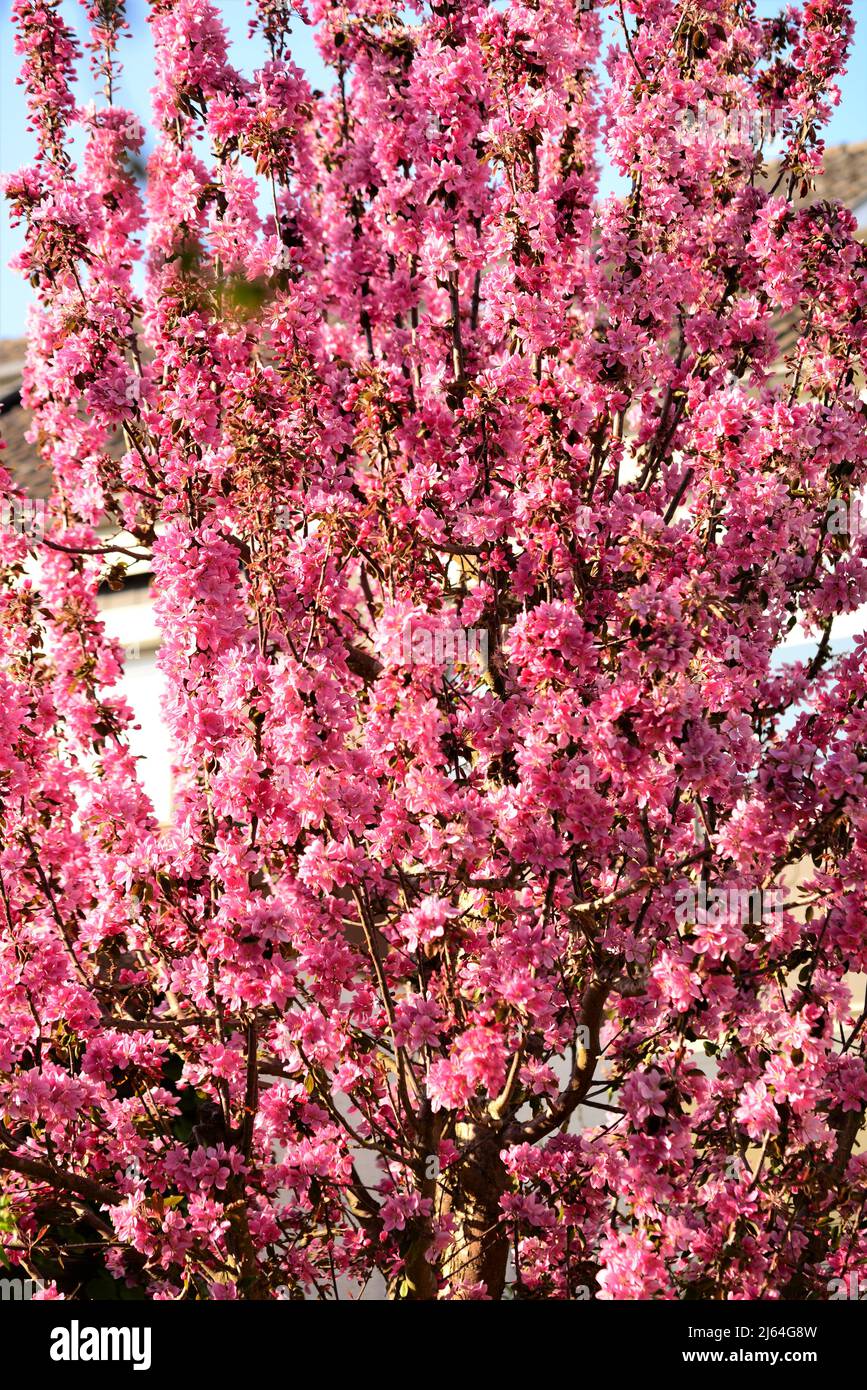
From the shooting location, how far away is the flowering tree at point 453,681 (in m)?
3.61

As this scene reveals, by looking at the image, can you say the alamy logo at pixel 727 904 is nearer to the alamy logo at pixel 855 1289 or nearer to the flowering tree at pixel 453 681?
the flowering tree at pixel 453 681

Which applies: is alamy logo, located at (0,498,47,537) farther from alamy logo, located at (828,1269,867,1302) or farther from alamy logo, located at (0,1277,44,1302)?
alamy logo, located at (828,1269,867,1302)

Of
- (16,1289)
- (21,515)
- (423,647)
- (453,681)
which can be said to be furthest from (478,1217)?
(21,515)

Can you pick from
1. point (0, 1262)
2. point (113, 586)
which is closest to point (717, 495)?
point (113, 586)
